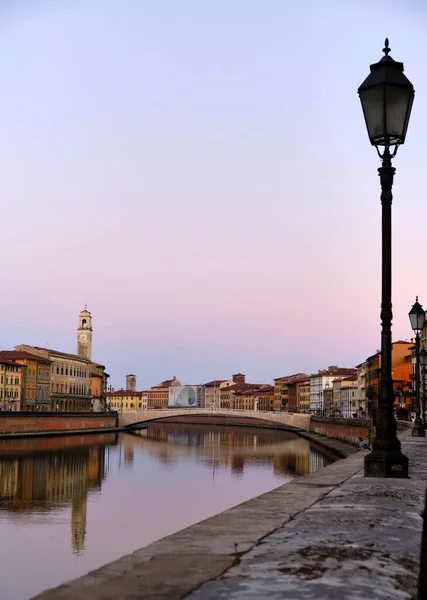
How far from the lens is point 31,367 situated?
105500mm

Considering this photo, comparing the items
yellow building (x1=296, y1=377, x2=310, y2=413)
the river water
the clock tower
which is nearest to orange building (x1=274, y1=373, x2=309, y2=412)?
yellow building (x1=296, y1=377, x2=310, y2=413)

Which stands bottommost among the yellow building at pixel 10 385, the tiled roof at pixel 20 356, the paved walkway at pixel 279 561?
the yellow building at pixel 10 385

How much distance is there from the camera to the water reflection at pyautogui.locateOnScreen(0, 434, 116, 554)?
32.2 m

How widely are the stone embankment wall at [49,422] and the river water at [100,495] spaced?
4679 mm

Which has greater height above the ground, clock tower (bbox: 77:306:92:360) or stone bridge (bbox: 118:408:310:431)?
clock tower (bbox: 77:306:92:360)

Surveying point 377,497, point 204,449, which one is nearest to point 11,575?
point 377,497

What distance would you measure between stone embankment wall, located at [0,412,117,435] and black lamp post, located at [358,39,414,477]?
72676 mm

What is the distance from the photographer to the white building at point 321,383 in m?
155

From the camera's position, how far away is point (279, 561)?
3.31 m

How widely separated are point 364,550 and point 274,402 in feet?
610

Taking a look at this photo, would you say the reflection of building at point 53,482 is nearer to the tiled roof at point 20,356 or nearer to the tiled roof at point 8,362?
the tiled roof at point 8,362

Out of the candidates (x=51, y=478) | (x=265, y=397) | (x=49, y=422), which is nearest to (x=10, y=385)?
(x=49, y=422)

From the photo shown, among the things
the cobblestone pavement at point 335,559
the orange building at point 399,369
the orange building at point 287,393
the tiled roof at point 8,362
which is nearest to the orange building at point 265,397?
the orange building at point 287,393

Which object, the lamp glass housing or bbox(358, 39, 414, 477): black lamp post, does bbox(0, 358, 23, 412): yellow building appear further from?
the lamp glass housing
